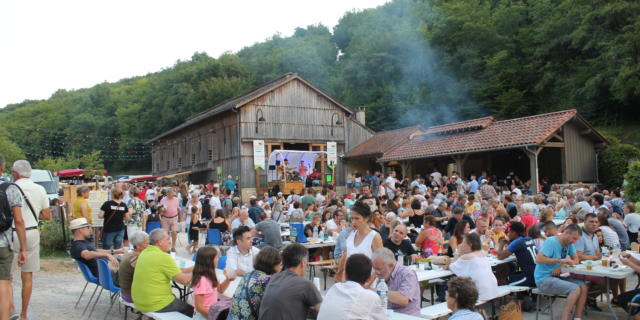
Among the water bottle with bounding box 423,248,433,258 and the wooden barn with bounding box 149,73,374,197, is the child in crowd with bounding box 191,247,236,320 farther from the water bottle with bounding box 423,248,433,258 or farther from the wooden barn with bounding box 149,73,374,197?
the wooden barn with bounding box 149,73,374,197

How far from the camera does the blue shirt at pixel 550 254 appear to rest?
6555 mm

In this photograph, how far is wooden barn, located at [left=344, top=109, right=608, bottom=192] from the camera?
1972 centimetres

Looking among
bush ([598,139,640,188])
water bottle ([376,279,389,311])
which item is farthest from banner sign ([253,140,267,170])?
water bottle ([376,279,389,311])

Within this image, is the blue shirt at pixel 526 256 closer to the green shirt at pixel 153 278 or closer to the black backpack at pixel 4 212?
the green shirt at pixel 153 278

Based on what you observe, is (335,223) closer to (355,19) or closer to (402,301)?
(402,301)

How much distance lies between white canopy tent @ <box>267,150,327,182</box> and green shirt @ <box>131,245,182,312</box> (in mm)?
21113

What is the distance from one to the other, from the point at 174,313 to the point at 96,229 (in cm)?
817

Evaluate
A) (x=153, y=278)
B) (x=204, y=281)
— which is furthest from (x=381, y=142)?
(x=204, y=281)

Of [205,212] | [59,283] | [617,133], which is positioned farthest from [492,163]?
[59,283]

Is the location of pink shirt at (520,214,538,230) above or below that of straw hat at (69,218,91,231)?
below

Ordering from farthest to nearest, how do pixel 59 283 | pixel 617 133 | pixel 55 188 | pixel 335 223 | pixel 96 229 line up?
1. pixel 617 133
2. pixel 55 188
3. pixel 96 229
4. pixel 335 223
5. pixel 59 283

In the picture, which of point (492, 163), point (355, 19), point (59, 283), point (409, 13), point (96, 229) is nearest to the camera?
point (59, 283)

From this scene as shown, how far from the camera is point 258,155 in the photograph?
28203mm

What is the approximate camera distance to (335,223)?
10859 mm
